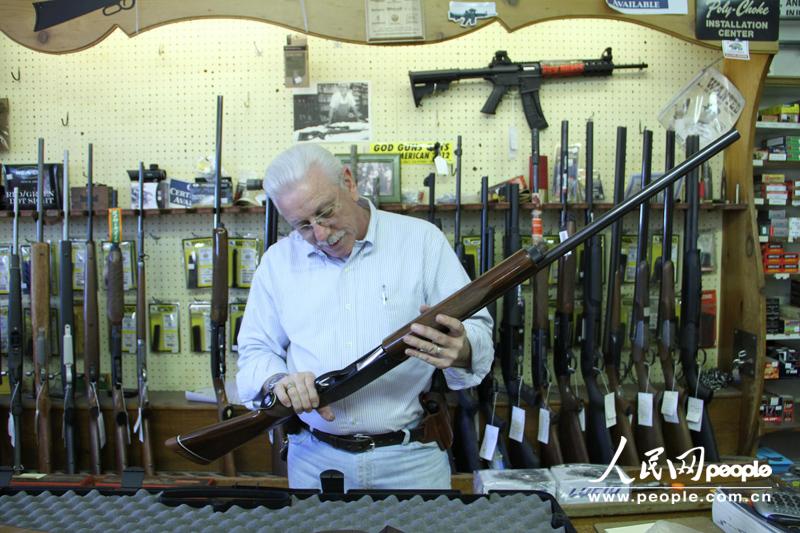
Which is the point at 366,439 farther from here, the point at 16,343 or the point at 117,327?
the point at 16,343

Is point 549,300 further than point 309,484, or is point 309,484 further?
point 549,300

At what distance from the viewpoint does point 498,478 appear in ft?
4.80

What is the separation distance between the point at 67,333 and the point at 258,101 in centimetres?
152

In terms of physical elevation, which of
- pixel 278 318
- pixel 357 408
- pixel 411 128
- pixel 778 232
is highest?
pixel 411 128

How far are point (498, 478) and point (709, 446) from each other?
160cm

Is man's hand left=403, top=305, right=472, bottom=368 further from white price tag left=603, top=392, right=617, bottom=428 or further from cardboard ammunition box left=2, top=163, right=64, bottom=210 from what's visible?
cardboard ammunition box left=2, top=163, right=64, bottom=210

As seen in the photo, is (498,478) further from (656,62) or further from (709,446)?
(656,62)

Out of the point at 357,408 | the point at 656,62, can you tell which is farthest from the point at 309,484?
the point at 656,62

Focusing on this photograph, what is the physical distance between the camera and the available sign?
2336mm

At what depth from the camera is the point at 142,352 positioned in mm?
2658

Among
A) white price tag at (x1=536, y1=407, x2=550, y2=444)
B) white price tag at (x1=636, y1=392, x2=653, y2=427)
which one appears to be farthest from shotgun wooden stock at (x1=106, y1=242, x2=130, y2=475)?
white price tag at (x1=636, y1=392, x2=653, y2=427)

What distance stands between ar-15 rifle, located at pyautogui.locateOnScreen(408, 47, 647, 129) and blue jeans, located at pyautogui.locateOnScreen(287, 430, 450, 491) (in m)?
1.88

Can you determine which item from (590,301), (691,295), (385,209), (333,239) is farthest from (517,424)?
(333,239)

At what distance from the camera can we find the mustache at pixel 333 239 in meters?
1.44
